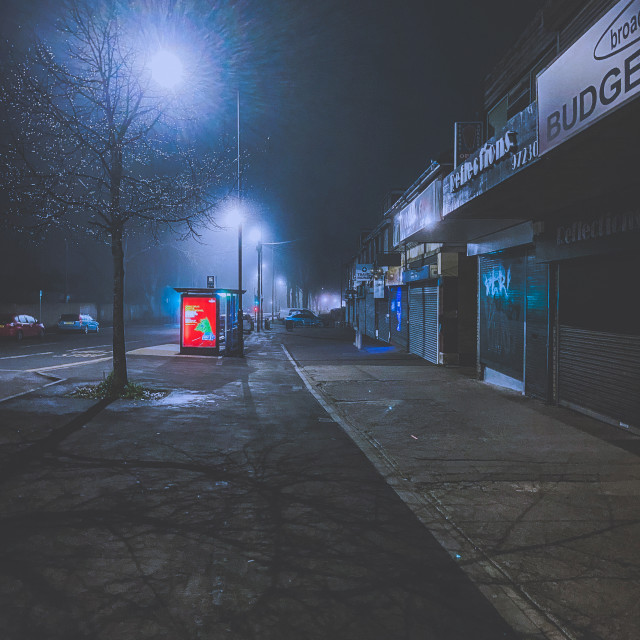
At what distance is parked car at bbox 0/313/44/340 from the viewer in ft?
97.6

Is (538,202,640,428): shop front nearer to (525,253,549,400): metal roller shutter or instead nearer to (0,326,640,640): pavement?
(525,253,549,400): metal roller shutter

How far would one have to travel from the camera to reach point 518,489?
6016 mm

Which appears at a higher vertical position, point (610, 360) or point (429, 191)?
point (429, 191)

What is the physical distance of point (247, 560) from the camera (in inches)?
165

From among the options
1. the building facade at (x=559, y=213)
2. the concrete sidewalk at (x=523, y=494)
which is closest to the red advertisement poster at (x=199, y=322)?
the building facade at (x=559, y=213)

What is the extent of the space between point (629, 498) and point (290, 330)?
38819mm

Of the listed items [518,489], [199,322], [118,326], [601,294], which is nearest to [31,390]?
[118,326]

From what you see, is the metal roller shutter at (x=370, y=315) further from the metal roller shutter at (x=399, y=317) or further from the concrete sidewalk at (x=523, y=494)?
the concrete sidewalk at (x=523, y=494)

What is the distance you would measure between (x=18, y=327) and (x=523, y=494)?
31149 millimetres

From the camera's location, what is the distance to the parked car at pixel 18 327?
2976 centimetres

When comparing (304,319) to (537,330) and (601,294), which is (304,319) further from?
(601,294)

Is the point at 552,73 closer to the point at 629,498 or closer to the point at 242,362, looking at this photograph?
the point at 629,498

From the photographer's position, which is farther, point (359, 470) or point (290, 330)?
point (290, 330)

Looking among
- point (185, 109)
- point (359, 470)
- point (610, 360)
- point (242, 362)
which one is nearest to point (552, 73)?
point (610, 360)
